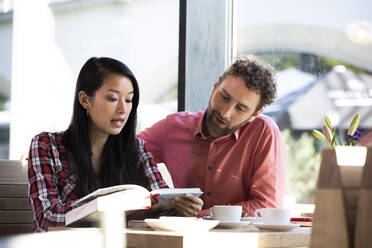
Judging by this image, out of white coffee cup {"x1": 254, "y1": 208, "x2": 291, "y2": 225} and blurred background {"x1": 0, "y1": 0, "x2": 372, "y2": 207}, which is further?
blurred background {"x1": 0, "y1": 0, "x2": 372, "y2": 207}

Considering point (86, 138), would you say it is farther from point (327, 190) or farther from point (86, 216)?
point (327, 190)

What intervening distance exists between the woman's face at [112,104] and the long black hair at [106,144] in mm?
28

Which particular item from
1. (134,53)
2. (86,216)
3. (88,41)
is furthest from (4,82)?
(86,216)

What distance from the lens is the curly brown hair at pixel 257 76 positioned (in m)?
2.75

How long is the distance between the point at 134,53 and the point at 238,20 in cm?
89

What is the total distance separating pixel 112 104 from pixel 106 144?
0.65 feet

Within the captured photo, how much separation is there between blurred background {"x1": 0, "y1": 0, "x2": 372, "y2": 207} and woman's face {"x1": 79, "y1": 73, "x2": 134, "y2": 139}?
113 centimetres

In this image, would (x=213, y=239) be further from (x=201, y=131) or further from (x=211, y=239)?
(x=201, y=131)

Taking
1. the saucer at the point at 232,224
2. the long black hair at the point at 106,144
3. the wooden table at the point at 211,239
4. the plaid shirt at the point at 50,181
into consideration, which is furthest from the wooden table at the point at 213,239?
the long black hair at the point at 106,144

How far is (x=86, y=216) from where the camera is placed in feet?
5.62

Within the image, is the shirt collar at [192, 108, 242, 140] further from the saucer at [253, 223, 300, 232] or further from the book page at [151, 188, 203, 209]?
the saucer at [253, 223, 300, 232]

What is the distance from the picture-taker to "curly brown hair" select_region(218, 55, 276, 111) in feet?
9.03

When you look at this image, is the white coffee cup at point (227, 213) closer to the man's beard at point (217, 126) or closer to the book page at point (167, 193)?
the book page at point (167, 193)

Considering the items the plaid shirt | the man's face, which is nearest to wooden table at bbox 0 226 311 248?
the plaid shirt
